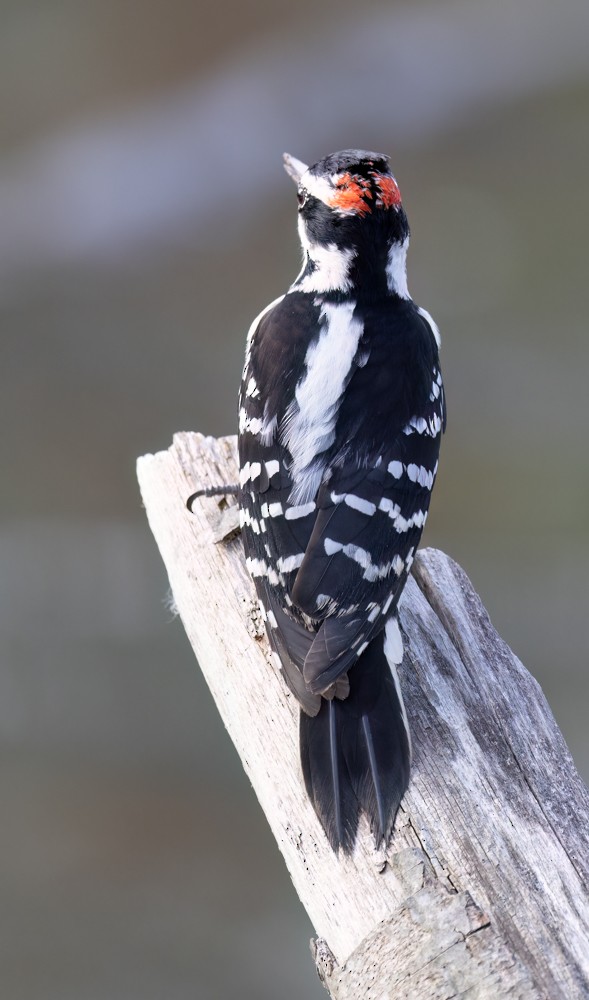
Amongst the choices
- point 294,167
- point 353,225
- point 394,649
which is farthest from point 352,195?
point 394,649

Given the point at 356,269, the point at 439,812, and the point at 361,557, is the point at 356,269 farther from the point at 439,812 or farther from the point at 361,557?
the point at 439,812

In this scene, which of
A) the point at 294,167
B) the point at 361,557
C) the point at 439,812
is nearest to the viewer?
the point at 439,812

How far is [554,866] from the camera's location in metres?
1.27

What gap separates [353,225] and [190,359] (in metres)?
3.27

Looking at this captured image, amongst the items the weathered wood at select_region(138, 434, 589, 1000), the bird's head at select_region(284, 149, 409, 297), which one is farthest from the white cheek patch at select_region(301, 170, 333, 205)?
the weathered wood at select_region(138, 434, 589, 1000)

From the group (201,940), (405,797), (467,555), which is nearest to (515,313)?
(467,555)

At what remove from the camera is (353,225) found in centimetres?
182

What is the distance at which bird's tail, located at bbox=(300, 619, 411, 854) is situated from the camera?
1347 millimetres

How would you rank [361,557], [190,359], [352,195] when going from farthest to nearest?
[190,359] < [352,195] < [361,557]

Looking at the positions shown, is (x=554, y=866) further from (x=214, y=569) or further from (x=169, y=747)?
(x=169, y=747)

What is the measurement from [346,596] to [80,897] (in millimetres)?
3380

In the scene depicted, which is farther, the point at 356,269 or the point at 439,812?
the point at 356,269

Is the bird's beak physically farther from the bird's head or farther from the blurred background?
the blurred background

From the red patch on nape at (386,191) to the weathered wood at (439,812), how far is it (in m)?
0.59
